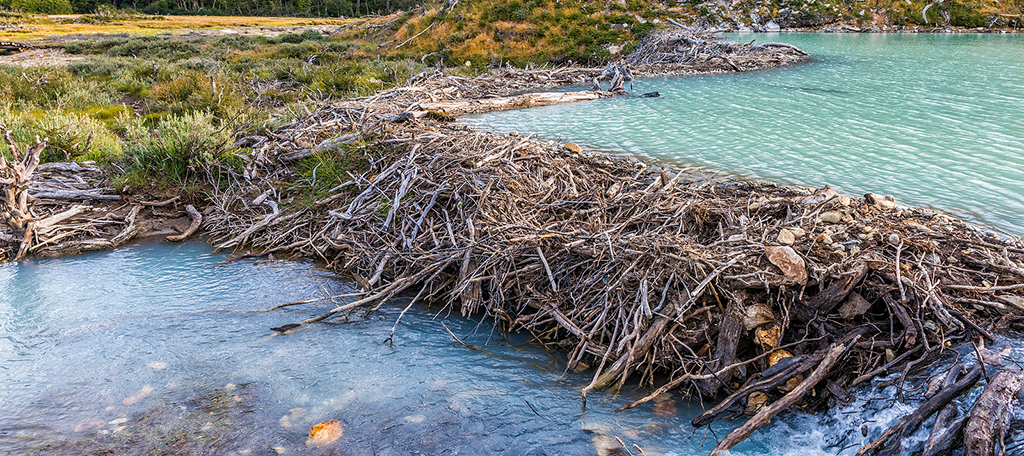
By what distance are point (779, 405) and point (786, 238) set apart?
1616 mm

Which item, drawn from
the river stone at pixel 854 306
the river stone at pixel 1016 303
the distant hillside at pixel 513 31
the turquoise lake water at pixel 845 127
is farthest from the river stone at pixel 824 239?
the distant hillside at pixel 513 31

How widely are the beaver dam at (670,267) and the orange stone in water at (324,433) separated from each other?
146 cm

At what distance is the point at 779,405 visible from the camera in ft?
11.7

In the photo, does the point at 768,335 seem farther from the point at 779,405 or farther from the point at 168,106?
the point at 168,106

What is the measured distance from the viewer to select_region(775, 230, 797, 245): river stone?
4605mm

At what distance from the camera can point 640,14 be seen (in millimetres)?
31031

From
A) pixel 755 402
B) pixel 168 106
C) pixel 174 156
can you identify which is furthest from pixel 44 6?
pixel 755 402

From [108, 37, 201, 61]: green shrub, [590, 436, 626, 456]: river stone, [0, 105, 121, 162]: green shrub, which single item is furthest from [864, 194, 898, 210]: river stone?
[108, 37, 201, 61]: green shrub

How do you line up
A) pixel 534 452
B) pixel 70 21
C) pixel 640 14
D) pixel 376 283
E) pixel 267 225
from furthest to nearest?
pixel 70 21
pixel 640 14
pixel 267 225
pixel 376 283
pixel 534 452

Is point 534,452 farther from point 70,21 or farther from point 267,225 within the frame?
point 70,21

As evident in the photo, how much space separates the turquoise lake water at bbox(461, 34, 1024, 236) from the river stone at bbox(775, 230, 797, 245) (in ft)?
10.7

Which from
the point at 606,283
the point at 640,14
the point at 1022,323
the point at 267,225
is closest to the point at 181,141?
the point at 267,225

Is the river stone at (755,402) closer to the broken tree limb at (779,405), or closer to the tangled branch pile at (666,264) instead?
the tangled branch pile at (666,264)

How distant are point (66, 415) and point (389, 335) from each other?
2415mm
